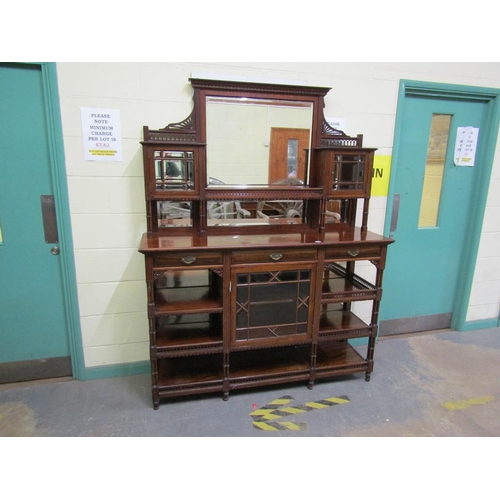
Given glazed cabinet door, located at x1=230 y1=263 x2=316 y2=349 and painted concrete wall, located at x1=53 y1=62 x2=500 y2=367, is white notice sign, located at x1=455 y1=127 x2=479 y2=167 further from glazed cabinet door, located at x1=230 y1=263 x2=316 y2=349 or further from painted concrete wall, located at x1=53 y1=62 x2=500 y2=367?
glazed cabinet door, located at x1=230 y1=263 x2=316 y2=349

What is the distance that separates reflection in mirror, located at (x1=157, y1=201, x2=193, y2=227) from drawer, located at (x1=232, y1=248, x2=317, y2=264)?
0.50 metres

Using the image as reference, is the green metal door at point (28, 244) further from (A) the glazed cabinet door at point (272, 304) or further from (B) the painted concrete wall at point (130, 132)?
(A) the glazed cabinet door at point (272, 304)

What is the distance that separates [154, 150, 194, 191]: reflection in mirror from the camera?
6.68 feet

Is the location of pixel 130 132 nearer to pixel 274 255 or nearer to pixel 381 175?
pixel 274 255

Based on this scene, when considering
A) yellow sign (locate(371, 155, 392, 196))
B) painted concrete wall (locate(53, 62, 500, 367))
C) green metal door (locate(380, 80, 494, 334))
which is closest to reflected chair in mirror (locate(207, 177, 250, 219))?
→ painted concrete wall (locate(53, 62, 500, 367))

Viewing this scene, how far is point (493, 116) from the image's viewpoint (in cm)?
273

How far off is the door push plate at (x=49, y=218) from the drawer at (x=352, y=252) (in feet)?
5.56

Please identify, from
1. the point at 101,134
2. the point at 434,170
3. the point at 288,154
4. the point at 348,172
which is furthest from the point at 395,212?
the point at 101,134

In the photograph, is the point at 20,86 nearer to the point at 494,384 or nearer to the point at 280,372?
the point at 280,372

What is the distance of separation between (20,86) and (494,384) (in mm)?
3575

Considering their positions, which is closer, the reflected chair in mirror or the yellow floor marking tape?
the yellow floor marking tape

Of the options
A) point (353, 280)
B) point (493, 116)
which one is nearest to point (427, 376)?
point (353, 280)

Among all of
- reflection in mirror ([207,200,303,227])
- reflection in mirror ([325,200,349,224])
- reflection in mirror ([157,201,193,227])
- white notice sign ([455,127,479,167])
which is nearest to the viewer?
reflection in mirror ([157,201,193,227])

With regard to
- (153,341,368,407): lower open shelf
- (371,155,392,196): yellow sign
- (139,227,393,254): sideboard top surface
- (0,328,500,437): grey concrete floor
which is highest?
(371,155,392,196): yellow sign
